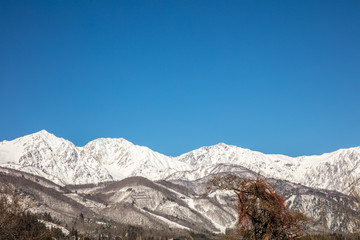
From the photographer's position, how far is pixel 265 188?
40.4 ft

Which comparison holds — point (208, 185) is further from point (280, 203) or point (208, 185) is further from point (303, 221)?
point (303, 221)

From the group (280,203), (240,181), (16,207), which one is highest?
(16,207)

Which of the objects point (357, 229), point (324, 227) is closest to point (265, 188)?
point (324, 227)

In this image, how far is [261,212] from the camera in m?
12.0

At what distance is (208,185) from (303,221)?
2.98m

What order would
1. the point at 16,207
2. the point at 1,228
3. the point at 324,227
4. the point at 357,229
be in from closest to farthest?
the point at 324,227
the point at 357,229
the point at 1,228
the point at 16,207

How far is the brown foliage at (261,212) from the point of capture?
11.9 meters

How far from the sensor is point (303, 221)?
12.1m

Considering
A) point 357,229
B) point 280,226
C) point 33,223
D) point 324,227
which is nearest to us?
point 280,226

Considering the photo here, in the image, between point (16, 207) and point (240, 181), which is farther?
point (16, 207)

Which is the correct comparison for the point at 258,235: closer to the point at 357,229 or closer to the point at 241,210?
the point at 241,210

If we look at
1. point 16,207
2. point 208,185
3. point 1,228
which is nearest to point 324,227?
point 208,185

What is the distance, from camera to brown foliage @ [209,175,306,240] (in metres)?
11.9

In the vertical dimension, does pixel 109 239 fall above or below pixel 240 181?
above
